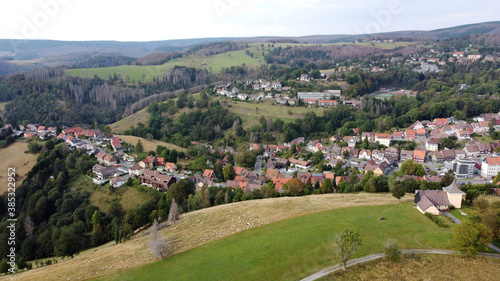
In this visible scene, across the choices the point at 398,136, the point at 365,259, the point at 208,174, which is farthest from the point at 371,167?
the point at 365,259

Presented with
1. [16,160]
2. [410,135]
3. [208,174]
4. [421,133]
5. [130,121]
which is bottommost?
[208,174]

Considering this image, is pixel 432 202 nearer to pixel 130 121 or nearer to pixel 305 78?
pixel 130 121

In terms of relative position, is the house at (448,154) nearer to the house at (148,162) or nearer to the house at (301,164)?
the house at (301,164)

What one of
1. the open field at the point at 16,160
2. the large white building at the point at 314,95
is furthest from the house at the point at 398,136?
the open field at the point at 16,160

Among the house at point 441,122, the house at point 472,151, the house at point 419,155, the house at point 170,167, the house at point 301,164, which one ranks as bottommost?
the house at point 301,164

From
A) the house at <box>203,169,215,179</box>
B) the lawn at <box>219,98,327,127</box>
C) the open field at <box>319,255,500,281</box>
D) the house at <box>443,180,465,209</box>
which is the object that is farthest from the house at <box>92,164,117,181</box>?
the house at <box>443,180,465,209</box>

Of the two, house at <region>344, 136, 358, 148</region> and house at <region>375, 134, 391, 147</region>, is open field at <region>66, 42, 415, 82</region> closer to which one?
house at <region>344, 136, 358, 148</region>
